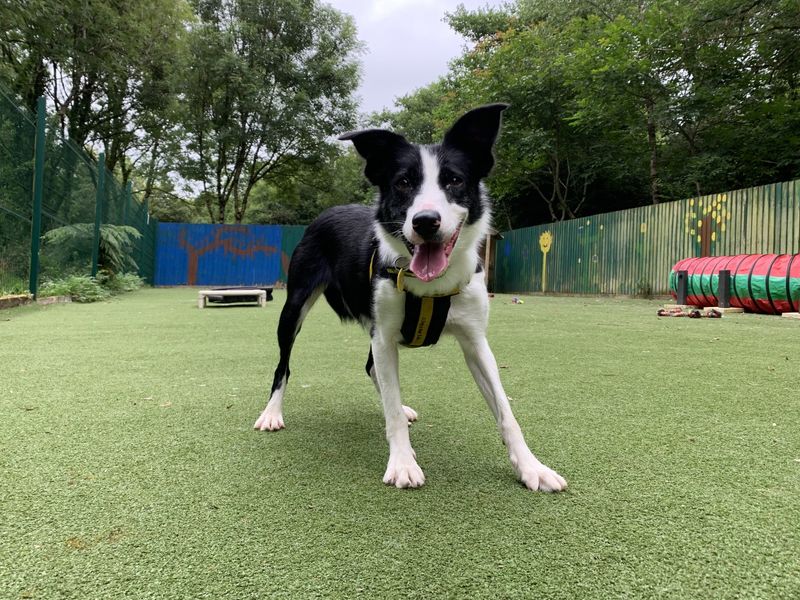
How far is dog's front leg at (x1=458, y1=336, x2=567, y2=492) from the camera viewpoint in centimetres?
147

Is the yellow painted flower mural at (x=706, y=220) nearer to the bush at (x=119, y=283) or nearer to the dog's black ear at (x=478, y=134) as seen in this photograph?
the dog's black ear at (x=478, y=134)

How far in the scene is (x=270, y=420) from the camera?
2.14 meters

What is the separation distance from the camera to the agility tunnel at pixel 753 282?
266 inches

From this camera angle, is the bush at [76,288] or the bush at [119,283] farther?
the bush at [119,283]

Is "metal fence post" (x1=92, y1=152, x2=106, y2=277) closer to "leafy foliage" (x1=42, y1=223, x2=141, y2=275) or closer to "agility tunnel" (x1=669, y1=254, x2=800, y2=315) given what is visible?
"leafy foliage" (x1=42, y1=223, x2=141, y2=275)

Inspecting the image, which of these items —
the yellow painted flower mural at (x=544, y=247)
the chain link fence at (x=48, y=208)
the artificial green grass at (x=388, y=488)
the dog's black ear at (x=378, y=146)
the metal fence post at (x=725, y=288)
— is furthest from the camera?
the yellow painted flower mural at (x=544, y=247)

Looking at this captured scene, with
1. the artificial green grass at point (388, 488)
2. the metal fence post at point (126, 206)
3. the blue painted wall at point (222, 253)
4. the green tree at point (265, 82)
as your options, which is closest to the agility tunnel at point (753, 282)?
the artificial green grass at point (388, 488)

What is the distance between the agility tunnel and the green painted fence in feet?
5.54

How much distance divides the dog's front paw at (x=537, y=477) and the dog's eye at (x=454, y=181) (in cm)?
92

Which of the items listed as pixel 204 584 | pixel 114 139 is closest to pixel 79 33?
pixel 114 139

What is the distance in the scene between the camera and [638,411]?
7.50 feet

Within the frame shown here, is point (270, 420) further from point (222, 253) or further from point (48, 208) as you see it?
point (222, 253)

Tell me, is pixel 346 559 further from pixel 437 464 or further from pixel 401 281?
pixel 401 281

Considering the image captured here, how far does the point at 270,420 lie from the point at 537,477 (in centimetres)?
115
